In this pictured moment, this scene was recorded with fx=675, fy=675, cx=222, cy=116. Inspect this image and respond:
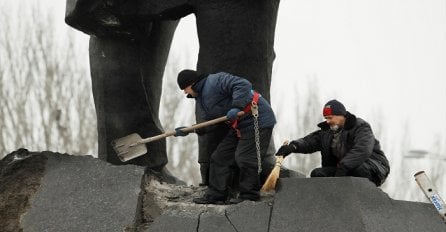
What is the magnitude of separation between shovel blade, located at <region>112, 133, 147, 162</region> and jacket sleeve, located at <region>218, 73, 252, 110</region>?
0.71m

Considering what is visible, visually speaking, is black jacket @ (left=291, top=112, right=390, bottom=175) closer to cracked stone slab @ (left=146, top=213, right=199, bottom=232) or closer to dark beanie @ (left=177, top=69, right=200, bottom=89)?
dark beanie @ (left=177, top=69, right=200, bottom=89)

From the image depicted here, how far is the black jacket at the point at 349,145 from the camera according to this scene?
380cm

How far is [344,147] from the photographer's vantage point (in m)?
3.95

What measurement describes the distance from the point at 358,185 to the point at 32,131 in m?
11.1

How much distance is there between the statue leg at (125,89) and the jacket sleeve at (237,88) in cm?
92

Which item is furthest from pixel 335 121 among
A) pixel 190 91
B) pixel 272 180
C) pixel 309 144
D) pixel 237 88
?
pixel 190 91

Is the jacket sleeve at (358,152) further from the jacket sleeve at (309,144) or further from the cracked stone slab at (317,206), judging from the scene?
the jacket sleeve at (309,144)

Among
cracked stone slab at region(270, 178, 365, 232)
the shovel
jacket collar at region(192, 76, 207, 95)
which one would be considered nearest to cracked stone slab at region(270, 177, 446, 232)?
Answer: cracked stone slab at region(270, 178, 365, 232)

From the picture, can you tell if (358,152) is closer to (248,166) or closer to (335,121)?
(335,121)

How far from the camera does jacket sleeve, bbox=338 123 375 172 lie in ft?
12.4

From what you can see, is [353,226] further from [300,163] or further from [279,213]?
[300,163]

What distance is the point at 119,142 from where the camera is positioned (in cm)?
423

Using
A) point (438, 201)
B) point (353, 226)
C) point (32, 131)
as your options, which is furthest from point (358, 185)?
point (32, 131)

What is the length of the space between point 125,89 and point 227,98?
88 centimetres
